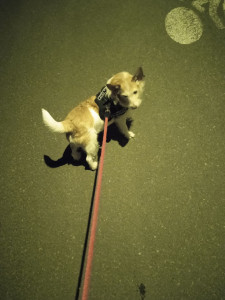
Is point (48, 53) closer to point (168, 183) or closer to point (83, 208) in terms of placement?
point (83, 208)

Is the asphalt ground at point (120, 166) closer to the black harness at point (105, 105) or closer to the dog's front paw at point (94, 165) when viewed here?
the dog's front paw at point (94, 165)

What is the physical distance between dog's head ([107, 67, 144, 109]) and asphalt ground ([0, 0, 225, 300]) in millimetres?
940

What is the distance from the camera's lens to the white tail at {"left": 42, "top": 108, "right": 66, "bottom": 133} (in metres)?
2.21

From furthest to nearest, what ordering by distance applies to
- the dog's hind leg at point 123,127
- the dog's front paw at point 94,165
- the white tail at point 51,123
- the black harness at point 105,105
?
the dog's front paw at point 94,165, the dog's hind leg at point 123,127, the black harness at point 105,105, the white tail at point 51,123

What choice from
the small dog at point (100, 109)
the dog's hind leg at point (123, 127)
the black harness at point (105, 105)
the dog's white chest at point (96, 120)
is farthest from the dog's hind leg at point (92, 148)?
the dog's hind leg at point (123, 127)

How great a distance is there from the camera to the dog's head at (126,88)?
7.78 feet

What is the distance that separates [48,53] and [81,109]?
8.71 feet

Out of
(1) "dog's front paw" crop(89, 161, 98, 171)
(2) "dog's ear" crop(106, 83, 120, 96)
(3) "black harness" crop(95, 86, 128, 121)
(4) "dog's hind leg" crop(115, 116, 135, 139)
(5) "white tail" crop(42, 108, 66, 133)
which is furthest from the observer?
(1) "dog's front paw" crop(89, 161, 98, 171)

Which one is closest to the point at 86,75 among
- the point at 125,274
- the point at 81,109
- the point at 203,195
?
the point at 81,109

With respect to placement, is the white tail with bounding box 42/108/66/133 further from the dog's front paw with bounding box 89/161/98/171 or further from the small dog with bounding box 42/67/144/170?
the dog's front paw with bounding box 89/161/98/171

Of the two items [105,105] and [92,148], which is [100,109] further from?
[92,148]

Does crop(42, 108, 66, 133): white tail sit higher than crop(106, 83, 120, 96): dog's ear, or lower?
lower

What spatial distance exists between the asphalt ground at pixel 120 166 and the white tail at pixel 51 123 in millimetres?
1070

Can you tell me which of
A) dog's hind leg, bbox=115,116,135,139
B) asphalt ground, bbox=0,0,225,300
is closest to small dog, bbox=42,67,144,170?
dog's hind leg, bbox=115,116,135,139
